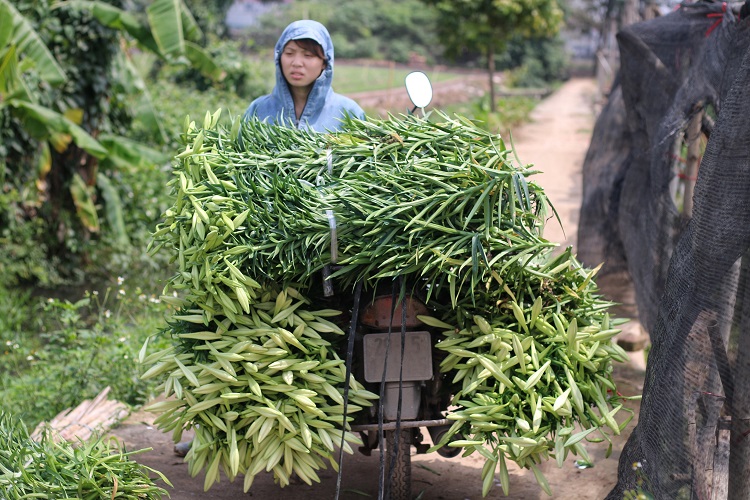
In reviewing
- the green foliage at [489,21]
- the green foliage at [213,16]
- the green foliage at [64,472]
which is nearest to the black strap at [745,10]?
A: the green foliage at [64,472]

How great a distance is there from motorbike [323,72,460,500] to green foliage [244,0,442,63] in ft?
105

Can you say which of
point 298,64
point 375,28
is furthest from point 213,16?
point 298,64

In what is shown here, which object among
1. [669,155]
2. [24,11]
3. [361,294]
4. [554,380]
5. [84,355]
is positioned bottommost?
[84,355]

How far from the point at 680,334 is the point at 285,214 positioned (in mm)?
1488

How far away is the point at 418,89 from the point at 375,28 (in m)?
36.6

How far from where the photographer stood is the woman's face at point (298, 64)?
417 cm

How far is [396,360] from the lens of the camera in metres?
3.45

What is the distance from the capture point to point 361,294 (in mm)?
3545

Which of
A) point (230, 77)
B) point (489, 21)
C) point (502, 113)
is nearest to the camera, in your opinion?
point (230, 77)

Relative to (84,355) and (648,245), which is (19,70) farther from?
(648,245)

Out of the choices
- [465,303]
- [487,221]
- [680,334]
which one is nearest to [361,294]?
[465,303]

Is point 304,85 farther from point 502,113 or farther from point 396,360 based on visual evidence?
point 502,113

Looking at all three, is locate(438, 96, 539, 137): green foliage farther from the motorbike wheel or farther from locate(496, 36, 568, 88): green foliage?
locate(496, 36, 568, 88): green foliage

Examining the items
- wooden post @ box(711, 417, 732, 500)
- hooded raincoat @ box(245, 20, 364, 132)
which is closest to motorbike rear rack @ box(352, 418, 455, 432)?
wooden post @ box(711, 417, 732, 500)
